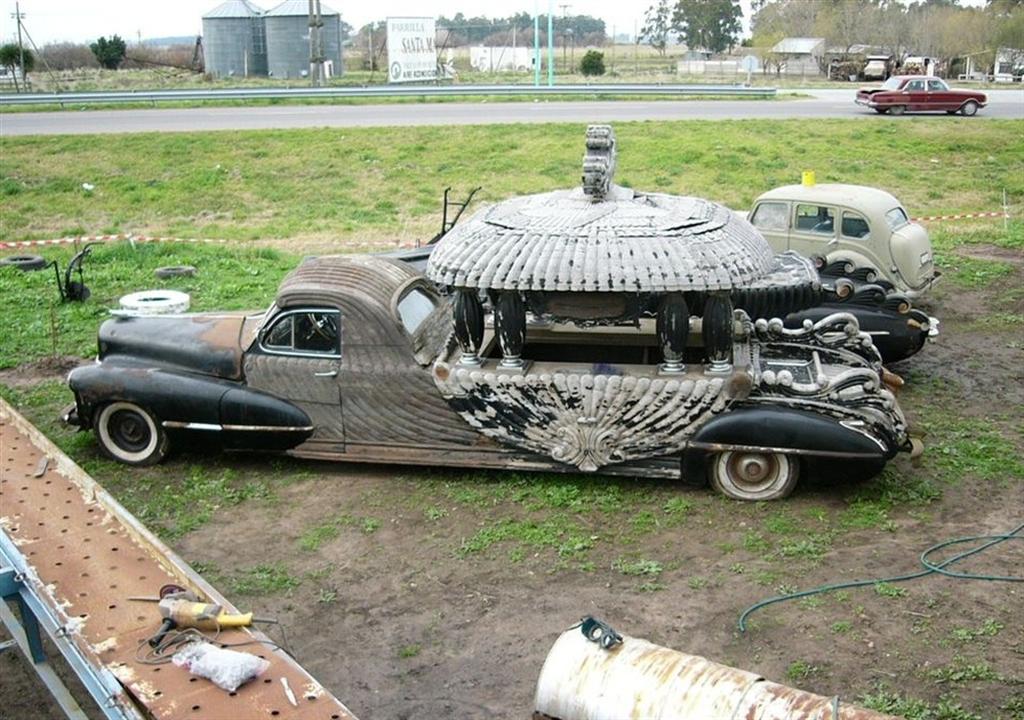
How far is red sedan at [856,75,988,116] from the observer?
29047 millimetres

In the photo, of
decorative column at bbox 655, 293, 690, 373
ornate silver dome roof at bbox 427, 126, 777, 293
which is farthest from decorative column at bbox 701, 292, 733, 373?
ornate silver dome roof at bbox 427, 126, 777, 293

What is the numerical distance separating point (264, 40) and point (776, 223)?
40493mm

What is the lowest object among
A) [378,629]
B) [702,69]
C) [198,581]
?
[378,629]

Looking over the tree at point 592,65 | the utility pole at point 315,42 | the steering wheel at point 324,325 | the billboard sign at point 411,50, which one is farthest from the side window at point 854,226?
the tree at point 592,65

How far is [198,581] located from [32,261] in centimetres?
1226

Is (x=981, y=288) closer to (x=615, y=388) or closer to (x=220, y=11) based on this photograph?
(x=615, y=388)

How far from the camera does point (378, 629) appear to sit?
681cm

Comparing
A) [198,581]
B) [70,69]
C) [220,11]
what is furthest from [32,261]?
[70,69]

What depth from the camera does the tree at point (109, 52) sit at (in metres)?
53.2

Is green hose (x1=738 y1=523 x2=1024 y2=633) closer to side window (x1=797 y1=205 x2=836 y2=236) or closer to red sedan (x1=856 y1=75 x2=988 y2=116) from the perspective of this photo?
side window (x1=797 y1=205 x2=836 y2=236)

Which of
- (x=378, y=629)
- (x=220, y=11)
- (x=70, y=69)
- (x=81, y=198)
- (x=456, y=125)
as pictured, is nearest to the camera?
(x=378, y=629)

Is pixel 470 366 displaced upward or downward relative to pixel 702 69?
downward

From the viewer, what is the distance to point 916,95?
29047 millimetres

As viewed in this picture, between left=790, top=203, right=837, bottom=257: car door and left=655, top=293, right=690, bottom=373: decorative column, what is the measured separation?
17.5 ft
